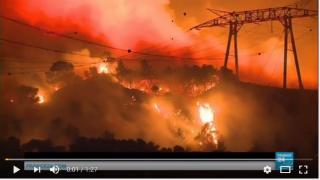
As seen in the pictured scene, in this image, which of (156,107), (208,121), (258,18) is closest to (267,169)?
(208,121)

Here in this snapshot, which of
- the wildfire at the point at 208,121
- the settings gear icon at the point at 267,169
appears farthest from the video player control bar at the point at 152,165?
the wildfire at the point at 208,121

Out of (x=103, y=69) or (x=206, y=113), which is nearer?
(x=206, y=113)

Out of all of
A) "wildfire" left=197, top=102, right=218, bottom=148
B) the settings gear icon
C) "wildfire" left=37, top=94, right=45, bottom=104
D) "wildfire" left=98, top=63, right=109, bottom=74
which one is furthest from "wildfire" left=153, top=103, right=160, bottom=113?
the settings gear icon

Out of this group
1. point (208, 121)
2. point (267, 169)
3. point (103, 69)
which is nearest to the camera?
point (267, 169)

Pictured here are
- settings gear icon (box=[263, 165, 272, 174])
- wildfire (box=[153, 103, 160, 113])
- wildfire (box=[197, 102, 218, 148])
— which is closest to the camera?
settings gear icon (box=[263, 165, 272, 174])

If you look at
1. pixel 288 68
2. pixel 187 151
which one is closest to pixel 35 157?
pixel 187 151

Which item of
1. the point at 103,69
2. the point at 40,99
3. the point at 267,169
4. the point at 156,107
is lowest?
the point at 267,169

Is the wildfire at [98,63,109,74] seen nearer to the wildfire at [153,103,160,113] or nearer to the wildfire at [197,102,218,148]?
the wildfire at [153,103,160,113]

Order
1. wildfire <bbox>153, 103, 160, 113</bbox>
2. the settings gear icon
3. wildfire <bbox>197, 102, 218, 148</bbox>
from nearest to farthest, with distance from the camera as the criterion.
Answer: the settings gear icon, wildfire <bbox>197, 102, 218, 148</bbox>, wildfire <bbox>153, 103, 160, 113</bbox>

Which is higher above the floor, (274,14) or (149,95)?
(274,14)

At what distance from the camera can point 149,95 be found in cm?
380

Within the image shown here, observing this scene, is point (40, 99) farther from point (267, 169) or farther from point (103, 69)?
point (267, 169)

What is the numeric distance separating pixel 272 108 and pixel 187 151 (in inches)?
33.2

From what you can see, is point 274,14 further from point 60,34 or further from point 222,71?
point 60,34
